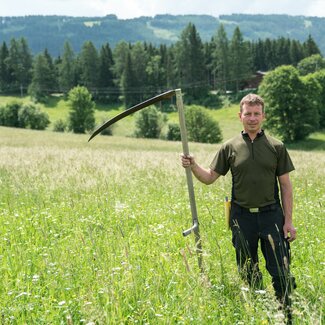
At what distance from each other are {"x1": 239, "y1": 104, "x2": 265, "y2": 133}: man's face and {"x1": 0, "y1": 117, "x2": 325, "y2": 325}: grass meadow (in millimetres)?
1259

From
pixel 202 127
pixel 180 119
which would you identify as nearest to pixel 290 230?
pixel 180 119

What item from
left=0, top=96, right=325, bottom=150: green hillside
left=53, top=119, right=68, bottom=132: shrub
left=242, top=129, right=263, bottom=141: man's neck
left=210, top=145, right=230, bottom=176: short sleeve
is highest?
left=242, top=129, right=263, bottom=141: man's neck

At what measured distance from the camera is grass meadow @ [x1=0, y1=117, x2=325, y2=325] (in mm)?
3841

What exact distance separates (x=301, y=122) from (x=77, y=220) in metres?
65.9

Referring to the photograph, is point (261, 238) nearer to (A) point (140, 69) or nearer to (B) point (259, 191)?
(B) point (259, 191)

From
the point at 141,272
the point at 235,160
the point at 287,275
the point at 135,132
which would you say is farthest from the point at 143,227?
the point at 135,132

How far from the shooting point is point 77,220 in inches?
275

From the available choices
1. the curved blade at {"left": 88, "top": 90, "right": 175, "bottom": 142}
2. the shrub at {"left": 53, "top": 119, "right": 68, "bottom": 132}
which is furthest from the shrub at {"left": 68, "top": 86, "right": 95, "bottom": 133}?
the curved blade at {"left": 88, "top": 90, "right": 175, "bottom": 142}

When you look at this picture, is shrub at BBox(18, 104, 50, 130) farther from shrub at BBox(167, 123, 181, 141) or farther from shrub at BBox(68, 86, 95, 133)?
shrub at BBox(167, 123, 181, 141)

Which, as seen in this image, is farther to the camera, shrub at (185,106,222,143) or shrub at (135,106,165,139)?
shrub at (135,106,165,139)

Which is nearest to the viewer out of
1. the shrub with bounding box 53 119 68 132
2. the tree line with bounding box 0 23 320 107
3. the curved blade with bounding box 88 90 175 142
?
the curved blade with bounding box 88 90 175 142

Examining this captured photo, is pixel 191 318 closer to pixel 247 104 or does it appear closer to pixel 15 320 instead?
pixel 15 320

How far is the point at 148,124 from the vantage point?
79.8 m

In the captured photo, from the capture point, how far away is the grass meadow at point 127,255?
12.6 ft
